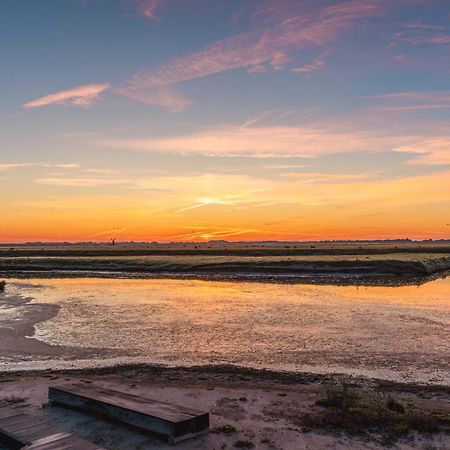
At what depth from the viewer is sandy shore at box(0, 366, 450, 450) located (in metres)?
10.4

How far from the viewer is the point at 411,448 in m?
10.1

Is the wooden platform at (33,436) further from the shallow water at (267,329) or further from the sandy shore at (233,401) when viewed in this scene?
the shallow water at (267,329)

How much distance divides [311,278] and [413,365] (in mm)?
36722

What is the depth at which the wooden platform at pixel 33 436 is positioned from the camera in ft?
30.5

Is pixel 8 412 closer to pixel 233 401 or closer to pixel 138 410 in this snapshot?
pixel 138 410

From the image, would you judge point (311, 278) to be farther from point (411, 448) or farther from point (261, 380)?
point (411, 448)

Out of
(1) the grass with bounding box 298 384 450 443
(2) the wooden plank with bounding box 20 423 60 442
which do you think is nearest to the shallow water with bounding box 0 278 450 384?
(1) the grass with bounding box 298 384 450 443

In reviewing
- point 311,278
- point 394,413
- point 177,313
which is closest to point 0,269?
point 311,278

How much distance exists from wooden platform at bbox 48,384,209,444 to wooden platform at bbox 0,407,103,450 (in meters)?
1.35

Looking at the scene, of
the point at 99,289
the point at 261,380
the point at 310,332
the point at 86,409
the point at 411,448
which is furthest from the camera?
the point at 99,289

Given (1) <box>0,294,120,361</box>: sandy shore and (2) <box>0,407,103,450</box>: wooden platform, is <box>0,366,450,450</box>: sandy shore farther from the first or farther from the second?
(1) <box>0,294,120,361</box>: sandy shore

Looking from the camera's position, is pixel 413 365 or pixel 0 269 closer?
pixel 413 365

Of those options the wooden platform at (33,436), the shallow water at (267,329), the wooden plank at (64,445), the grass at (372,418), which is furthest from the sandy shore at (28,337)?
the grass at (372,418)

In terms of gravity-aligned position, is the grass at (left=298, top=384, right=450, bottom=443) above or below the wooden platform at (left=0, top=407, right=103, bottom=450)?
below
